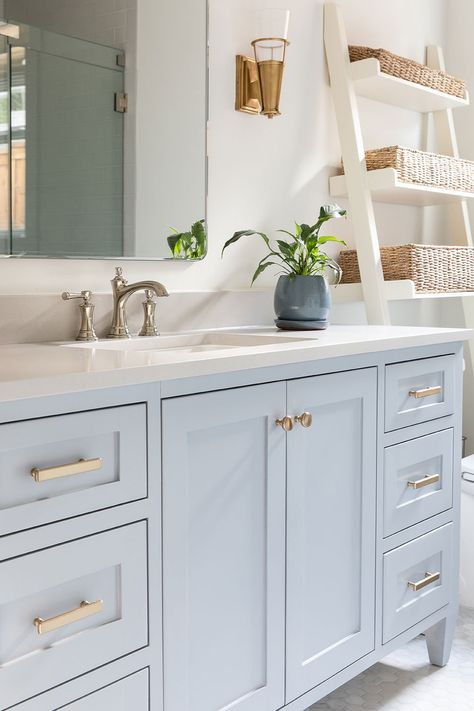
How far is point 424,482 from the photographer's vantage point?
79.8 inches

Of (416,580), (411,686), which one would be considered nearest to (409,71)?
(416,580)

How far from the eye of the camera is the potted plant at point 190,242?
80.5 inches

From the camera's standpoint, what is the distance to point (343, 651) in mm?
1812

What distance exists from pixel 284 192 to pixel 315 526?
108 centimetres

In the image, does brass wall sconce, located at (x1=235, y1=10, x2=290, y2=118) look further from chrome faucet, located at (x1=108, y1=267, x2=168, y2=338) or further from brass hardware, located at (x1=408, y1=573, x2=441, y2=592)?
brass hardware, located at (x1=408, y1=573, x2=441, y2=592)

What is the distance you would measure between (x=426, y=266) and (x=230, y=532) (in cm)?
133

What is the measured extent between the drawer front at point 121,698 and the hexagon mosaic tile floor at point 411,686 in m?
0.79

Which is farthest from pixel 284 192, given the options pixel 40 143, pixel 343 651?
pixel 343 651

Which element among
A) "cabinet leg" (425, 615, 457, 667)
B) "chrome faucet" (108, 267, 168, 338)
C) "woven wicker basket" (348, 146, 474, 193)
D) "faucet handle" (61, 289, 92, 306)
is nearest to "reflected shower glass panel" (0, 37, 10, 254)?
"faucet handle" (61, 289, 92, 306)

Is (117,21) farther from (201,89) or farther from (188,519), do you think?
(188,519)

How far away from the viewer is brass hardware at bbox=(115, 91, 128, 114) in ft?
6.13

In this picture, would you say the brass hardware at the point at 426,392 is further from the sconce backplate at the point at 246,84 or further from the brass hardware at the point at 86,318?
the sconce backplate at the point at 246,84

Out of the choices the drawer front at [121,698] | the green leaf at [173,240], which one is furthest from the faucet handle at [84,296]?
the drawer front at [121,698]

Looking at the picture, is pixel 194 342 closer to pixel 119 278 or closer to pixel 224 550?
pixel 119 278
